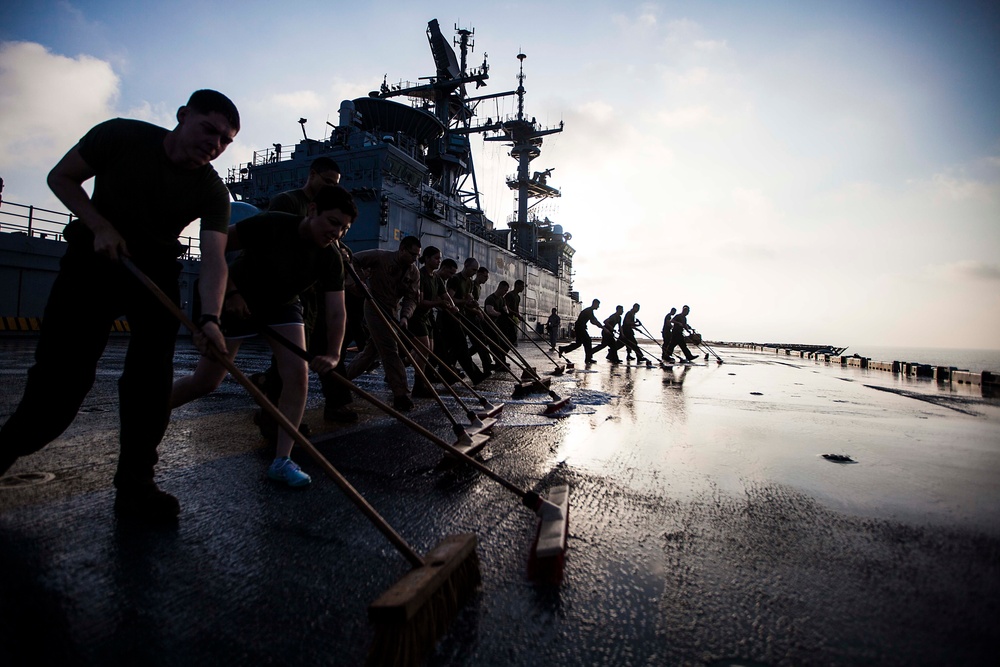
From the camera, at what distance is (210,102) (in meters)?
2.18

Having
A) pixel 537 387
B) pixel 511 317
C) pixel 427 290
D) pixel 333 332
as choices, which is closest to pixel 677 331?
pixel 511 317

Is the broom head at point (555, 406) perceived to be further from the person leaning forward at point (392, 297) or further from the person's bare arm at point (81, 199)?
the person's bare arm at point (81, 199)

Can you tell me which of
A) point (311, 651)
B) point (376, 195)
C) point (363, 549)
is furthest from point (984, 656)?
point (376, 195)

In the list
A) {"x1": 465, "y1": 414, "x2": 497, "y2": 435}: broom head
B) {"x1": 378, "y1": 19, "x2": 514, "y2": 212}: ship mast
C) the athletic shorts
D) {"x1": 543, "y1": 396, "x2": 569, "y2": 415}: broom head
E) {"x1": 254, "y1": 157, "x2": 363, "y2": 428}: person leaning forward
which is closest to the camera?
the athletic shorts

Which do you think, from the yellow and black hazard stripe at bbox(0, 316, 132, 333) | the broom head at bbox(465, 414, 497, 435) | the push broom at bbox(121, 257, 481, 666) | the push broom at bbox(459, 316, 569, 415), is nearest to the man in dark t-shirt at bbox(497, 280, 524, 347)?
the push broom at bbox(459, 316, 569, 415)

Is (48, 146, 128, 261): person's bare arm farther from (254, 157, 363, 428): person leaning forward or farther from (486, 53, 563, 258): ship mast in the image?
(486, 53, 563, 258): ship mast

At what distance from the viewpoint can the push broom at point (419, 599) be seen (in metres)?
1.19

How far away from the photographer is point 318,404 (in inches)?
222

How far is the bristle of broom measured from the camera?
3.91ft

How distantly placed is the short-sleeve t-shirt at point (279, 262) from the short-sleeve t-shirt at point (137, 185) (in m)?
0.59

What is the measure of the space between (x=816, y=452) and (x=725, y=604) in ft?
9.70

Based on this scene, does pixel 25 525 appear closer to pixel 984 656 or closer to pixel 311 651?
pixel 311 651

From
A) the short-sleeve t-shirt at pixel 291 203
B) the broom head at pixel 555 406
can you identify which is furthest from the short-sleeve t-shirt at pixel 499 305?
the short-sleeve t-shirt at pixel 291 203

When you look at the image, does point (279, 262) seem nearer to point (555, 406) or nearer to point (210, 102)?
point (210, 102)
